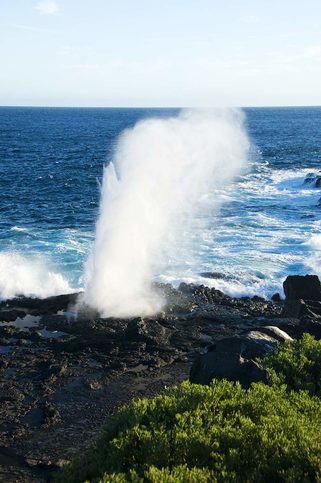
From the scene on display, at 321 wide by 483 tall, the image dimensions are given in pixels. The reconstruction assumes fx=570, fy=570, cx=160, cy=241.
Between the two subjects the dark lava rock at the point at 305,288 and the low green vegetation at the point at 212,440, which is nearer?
the low green vegetation at the point at 212,440

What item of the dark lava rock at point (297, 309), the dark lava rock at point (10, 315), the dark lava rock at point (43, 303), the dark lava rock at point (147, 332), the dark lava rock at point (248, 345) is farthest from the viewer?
the dark lava rock at point (43, 303)

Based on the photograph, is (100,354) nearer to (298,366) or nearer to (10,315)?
(10,315)

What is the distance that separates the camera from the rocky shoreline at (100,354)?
695 inches

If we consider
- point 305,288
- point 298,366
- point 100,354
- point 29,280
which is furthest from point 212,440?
point 29,280

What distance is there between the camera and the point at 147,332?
25438 mm

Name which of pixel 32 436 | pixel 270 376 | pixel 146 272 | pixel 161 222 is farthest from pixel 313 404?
pixel 161 222

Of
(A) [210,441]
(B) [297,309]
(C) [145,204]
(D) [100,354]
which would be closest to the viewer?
(A) [210,441]

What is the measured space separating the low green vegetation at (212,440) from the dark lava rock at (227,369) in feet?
5.45

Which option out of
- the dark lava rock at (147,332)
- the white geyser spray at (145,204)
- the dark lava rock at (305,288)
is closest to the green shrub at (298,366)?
the dark lava rock at (147,332)

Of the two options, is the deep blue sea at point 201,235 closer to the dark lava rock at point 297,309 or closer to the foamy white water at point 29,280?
the foamy white water at point 29,280

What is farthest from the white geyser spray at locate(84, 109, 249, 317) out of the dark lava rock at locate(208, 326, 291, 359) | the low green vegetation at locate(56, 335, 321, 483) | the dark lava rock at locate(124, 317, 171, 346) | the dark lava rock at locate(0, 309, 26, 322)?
the low green vegetation at locate(56, 335, 321, 483)

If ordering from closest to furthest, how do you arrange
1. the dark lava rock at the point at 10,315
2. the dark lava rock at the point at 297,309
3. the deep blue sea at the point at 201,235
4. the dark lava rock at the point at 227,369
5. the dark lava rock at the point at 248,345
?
1. the dark lava rock at the point at 227,369
2. the dark lava rock at the point at 248,345
3. the dark lava rock at the point at 297,309
4. the dark lava rock at the point at 10,315
5. the deep blue sea at the point at 201,235

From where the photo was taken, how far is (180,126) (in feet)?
187

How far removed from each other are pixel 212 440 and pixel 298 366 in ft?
18.8
